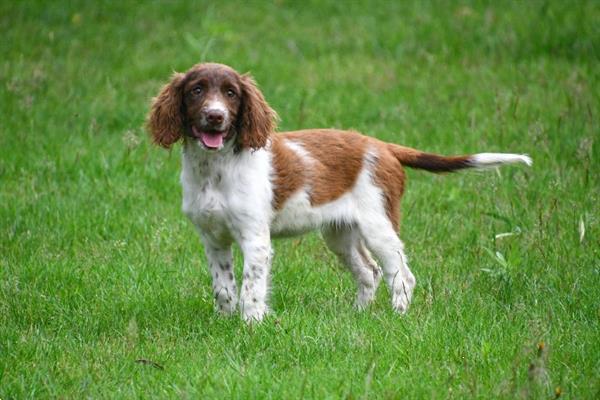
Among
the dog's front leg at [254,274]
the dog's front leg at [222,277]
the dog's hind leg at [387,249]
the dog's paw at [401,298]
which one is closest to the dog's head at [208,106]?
the dog's front leg at [254,274]

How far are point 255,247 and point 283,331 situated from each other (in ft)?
2.33

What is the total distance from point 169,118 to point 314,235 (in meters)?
2.14

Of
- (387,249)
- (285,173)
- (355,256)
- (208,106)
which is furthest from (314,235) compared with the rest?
(208,106)

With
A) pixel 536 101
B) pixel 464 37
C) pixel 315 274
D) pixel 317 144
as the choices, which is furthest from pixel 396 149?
pixel 464 37

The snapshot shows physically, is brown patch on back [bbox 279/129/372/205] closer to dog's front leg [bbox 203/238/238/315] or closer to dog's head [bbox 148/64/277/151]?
dog's head [bbox 148/64/277/151]

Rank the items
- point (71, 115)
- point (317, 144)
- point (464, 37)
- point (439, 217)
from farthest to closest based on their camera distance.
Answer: point (464, 37)
point (71, 115)
point (439, 217)
point (317, 144)

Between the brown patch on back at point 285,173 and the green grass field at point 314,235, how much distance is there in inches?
25.4

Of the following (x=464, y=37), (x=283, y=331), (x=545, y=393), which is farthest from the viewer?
(x=464, y=37)

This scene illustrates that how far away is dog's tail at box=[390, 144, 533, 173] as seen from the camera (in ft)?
20.4

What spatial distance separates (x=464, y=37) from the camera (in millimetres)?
11961

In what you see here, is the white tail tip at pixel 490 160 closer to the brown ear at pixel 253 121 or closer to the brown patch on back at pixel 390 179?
the brown patch on back at pixel 390 179

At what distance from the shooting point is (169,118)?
5.96 m

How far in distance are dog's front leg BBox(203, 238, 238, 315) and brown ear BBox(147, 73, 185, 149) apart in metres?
0.64

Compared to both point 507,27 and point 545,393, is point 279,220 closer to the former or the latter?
point 545,393
